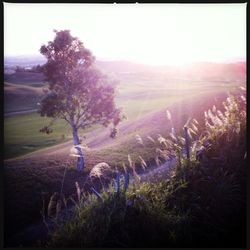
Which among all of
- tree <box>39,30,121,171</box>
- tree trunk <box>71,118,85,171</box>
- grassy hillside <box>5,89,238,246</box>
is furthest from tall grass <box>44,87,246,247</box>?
tree <box>39,30,121,171</box>

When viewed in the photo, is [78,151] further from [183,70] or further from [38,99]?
[183,70]

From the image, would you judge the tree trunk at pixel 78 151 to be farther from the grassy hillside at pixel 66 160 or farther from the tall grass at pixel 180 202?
A: the tall grass at pixel 180 202

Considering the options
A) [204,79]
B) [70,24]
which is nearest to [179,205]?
[204,79]

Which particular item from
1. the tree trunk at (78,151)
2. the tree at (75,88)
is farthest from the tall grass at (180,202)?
the tree at (75,88)

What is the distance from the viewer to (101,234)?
23.3ft

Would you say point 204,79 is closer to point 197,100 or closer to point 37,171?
point 197,100

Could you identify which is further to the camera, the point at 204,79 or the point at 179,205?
the point at 204,79

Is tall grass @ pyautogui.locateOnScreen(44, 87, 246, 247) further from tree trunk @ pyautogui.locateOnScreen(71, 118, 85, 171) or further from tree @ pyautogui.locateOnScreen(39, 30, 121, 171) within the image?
tree @ pyautogui.locateOnScreen(39, 30, 121, 171)

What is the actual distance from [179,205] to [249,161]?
1.53m

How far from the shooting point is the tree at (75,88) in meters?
7.53

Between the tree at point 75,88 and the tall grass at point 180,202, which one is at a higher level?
the tree at point 75,88

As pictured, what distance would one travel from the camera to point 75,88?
25.2ft

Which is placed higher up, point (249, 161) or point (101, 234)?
point (249, 161)

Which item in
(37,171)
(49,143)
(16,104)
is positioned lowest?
(37,171)
